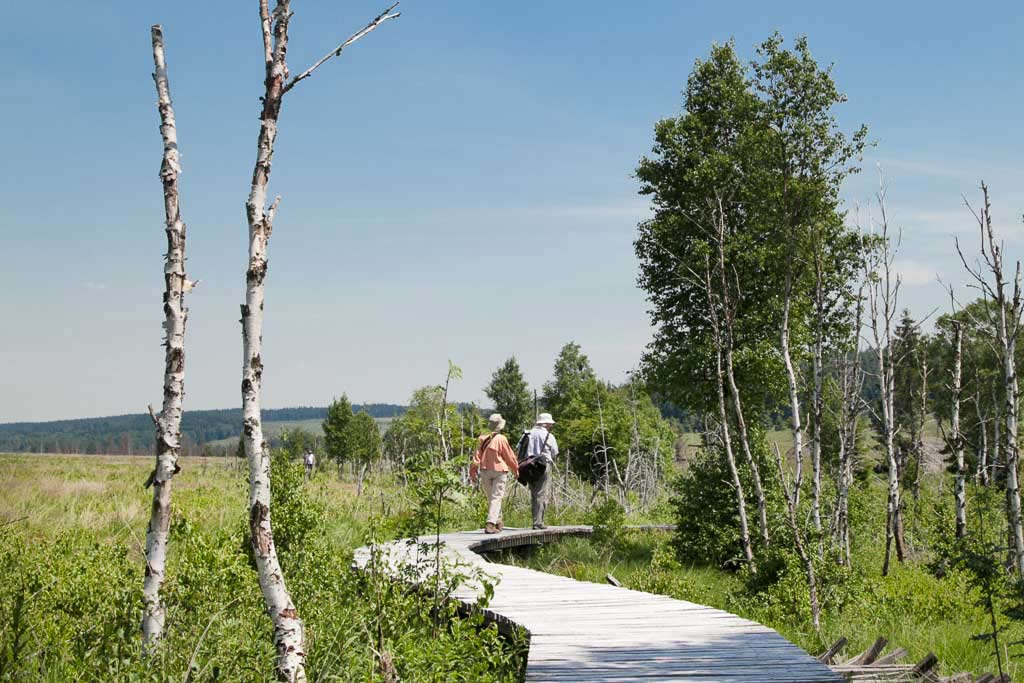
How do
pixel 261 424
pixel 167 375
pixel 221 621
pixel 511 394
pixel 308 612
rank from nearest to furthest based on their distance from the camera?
pixel 261 424, pixel 221 621, pixel 167 375, pixel 308 612, pixel 511 394

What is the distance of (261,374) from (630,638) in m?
3.35

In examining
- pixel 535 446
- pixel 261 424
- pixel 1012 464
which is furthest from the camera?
pixel 535 446

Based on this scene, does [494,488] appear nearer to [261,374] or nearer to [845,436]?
[845,436]

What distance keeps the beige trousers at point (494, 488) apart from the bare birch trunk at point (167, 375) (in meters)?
6.12

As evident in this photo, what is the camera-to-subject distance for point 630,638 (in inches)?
255

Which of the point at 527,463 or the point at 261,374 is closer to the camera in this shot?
the point at 261,374

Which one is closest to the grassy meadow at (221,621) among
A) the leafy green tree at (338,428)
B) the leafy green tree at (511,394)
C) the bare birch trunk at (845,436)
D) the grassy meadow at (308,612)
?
the grassy meadow at (308,612)

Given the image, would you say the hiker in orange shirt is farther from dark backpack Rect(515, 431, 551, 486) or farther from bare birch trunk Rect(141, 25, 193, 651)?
bare birch trunk Rect(141, 25, 193, 651)

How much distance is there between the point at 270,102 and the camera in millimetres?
5402

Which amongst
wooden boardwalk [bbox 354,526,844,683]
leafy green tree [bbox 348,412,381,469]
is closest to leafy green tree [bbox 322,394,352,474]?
leafy green tree [bbox 348,412,381,469]

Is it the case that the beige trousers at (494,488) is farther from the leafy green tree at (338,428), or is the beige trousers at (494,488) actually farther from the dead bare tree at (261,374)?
the leafy green tree at (338,428)

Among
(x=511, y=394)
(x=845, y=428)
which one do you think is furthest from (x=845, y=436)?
(x=511, y=394)

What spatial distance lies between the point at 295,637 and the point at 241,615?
192cm

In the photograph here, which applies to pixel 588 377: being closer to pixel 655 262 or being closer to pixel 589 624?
pixel 655 262
